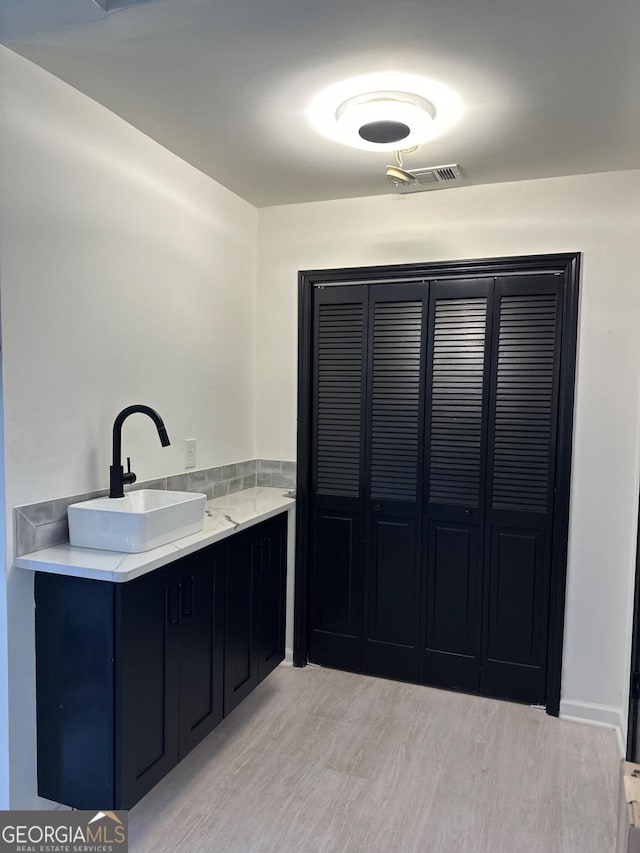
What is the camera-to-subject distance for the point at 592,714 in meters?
2.64

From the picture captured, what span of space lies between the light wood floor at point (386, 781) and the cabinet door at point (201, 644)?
233 millimetres

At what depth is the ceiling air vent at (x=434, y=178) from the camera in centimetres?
253

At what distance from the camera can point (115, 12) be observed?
152cm

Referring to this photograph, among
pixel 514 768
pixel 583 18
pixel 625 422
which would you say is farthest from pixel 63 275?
pixel 514 768

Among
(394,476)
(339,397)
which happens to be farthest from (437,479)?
(339,397)

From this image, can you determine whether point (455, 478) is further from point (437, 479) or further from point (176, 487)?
point (176, 487)

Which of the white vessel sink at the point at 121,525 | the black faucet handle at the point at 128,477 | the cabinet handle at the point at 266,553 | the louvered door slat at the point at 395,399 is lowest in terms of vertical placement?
the cabinet handle at the point at 266,553

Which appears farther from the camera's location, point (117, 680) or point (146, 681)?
point (146, 681)

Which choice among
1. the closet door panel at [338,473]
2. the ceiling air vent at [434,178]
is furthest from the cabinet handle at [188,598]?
the ceiling air vent at [434,178]

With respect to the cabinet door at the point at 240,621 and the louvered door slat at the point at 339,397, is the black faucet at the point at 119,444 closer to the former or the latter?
the cabinet door at the point at 240,621

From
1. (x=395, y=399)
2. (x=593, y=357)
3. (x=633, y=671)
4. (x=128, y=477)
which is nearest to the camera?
(x=128, y=477)

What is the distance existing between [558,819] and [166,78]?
9.10 feet

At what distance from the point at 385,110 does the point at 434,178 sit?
748 millimetres

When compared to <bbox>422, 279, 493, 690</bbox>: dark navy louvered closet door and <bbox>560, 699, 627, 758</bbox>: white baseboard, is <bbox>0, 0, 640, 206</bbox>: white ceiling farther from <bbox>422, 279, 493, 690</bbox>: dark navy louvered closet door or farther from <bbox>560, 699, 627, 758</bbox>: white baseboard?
<bbox>560, 699, 627, 758</bbox>: white baseboard
